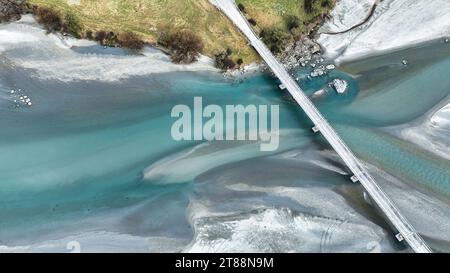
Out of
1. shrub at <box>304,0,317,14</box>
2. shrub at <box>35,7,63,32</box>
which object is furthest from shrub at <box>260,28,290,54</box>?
shrub at <box>35,7,63,32</box>

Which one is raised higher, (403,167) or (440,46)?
(440,46)

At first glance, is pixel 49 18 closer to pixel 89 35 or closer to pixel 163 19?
pixel 89 35

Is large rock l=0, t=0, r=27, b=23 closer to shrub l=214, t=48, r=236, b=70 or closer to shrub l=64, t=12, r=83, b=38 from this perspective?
shrub l=64, t=12, r=83, b=38

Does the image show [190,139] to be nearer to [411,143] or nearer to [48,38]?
[48,38]

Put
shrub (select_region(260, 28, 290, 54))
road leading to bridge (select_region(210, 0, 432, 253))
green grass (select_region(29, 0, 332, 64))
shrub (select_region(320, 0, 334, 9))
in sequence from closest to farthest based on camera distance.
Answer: road leading to bridge (select_region(210, 0, 432, 253)) < green grass (select_region(29, 0, 332, 64)) < shrub (select_region(260, 28, 290, 54)) < shrub (select_region(320, 0, 334, 9))
